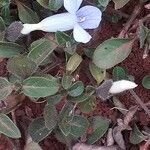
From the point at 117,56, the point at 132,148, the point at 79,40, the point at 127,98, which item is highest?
the point at 79,40

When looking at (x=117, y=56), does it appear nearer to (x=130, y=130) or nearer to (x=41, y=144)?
(x=130, y=130)

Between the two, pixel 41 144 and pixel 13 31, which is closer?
pixel 13 31

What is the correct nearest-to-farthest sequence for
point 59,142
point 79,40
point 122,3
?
point 79,40 < point 122,3 < point 59,142

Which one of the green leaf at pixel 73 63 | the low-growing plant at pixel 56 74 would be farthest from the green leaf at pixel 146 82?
the green leaf at pixel 73 63

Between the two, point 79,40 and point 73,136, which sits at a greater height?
point 79,40

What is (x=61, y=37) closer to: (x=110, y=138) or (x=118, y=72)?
(x=118, y=72)

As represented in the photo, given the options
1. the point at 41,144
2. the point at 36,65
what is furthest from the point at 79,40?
the point at 41,144

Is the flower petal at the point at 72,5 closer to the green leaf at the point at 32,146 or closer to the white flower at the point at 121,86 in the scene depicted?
the white flower at the point at 121,86
